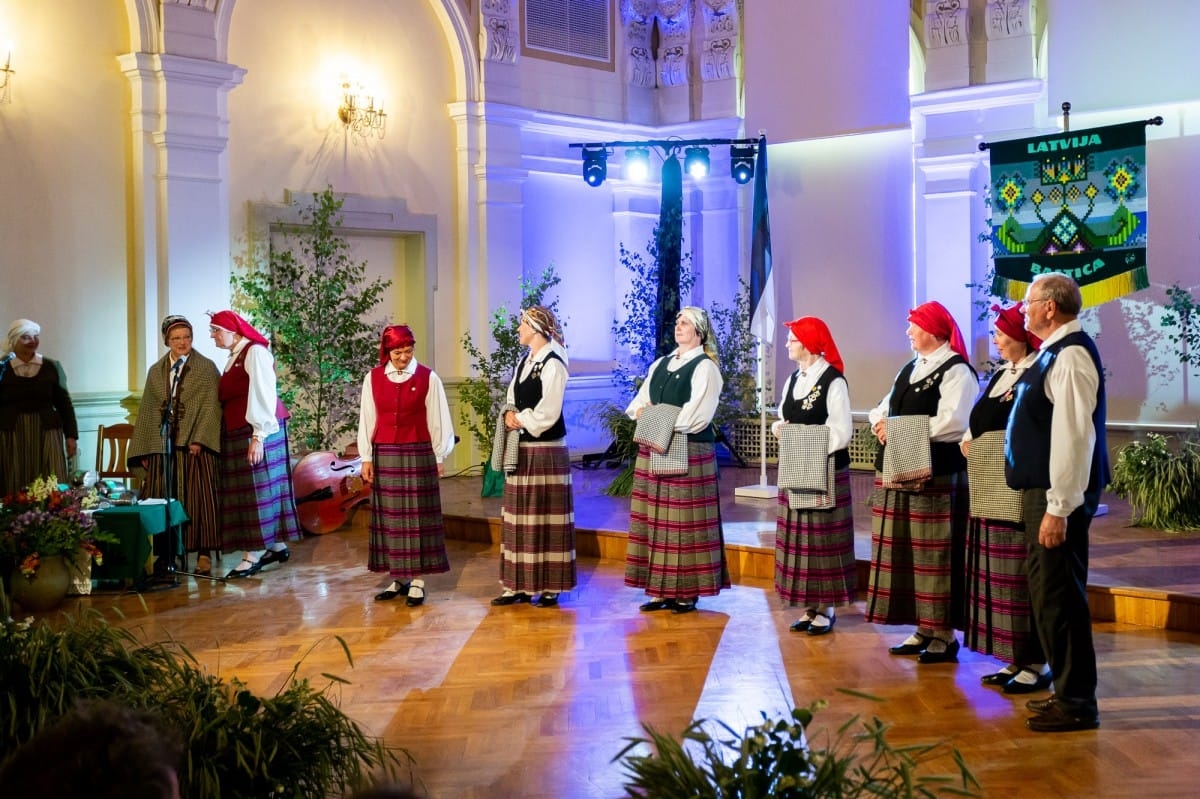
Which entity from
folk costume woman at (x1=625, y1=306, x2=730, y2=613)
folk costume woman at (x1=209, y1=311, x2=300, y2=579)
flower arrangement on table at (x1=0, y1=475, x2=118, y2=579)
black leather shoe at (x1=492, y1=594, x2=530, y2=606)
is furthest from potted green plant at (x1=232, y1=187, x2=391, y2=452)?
folk costume woman at (x1=625, y1=306, x2=730, y2=613)

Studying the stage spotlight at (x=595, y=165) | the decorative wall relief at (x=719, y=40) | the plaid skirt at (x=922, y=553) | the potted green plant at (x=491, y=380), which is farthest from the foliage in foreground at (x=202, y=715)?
the decorative wall relief at (x=719, y=40)

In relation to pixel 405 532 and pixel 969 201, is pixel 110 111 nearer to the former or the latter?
pixel 405 532

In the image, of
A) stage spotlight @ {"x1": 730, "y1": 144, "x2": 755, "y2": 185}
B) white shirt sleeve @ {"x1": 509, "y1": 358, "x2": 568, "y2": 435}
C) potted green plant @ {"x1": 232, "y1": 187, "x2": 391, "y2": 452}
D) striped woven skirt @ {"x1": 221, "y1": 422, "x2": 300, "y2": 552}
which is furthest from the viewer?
stage spotlight @ {"x1": 730, "y1": 144, "x2": 755, "y2": 185}

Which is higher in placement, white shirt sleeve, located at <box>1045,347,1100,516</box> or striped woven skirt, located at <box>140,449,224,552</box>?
white shirt sleeve, located at <box>1045,347,1100,516</box>

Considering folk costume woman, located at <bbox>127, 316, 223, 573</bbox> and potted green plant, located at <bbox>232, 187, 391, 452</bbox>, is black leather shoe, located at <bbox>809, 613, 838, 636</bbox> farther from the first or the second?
potted green plant, located at <bbox>232, 187, 391, 452</bbox>

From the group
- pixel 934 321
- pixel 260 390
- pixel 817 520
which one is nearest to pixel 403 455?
pixel 260 390

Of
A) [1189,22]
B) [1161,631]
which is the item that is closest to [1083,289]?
[1189,22]

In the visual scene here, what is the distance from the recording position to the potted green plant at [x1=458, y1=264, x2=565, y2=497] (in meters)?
8.91

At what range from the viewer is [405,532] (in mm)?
5871

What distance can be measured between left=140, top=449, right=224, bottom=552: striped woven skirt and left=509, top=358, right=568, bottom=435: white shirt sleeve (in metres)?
1.91

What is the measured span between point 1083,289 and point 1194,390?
1.36 meters

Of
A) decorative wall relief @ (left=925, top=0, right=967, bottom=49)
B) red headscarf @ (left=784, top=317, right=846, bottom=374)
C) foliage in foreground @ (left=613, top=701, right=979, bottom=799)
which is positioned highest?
decorative wall relief @ (left=925, top=0, right=967, bottom=49)

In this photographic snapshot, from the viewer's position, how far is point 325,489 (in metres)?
7.75

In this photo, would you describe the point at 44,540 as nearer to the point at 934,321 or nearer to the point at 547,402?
the point at 547,402
